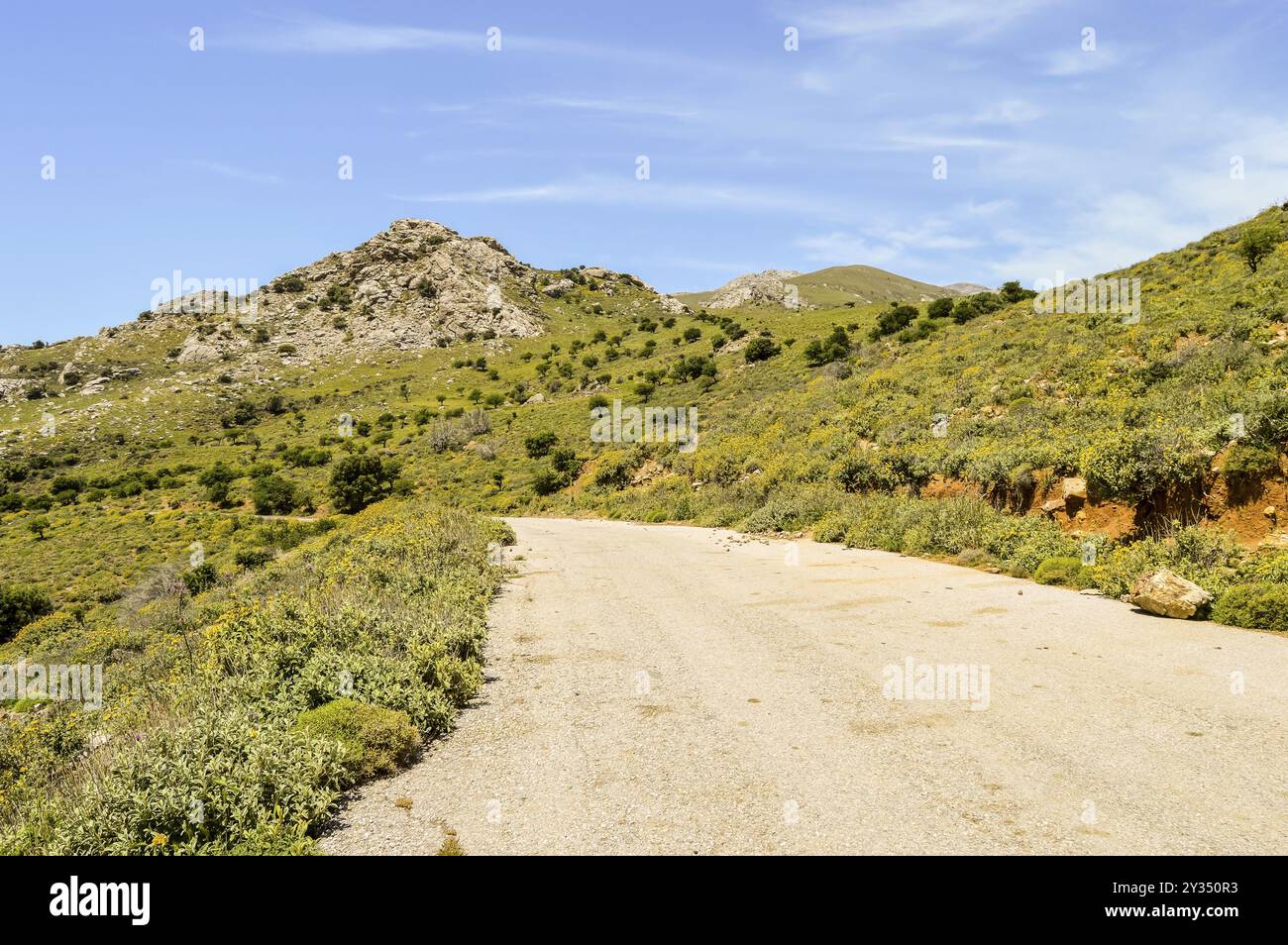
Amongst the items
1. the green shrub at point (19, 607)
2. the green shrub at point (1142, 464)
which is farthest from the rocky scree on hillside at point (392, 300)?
the green shrub at point (1142, 464)

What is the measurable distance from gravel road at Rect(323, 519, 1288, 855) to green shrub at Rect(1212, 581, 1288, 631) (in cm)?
52

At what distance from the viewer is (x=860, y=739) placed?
607 centimetres

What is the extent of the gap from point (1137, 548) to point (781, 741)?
31.8 ft

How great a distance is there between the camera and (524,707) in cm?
734

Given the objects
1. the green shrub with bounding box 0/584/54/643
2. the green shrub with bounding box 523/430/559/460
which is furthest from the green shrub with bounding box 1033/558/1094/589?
the green shrub with bounding box 0/584/54/643

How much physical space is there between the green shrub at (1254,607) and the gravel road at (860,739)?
522mm

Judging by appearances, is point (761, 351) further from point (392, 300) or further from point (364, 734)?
point (392, 300)

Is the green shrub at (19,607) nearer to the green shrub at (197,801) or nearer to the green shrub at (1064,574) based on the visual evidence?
the green shrub at (197,801)

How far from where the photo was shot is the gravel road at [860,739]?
4.49 m

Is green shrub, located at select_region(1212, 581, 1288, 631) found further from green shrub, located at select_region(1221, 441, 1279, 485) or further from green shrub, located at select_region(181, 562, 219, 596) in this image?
green shrub, located at select_region(181, 562, 219, 596)

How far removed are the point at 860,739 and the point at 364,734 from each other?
462 centimetres
